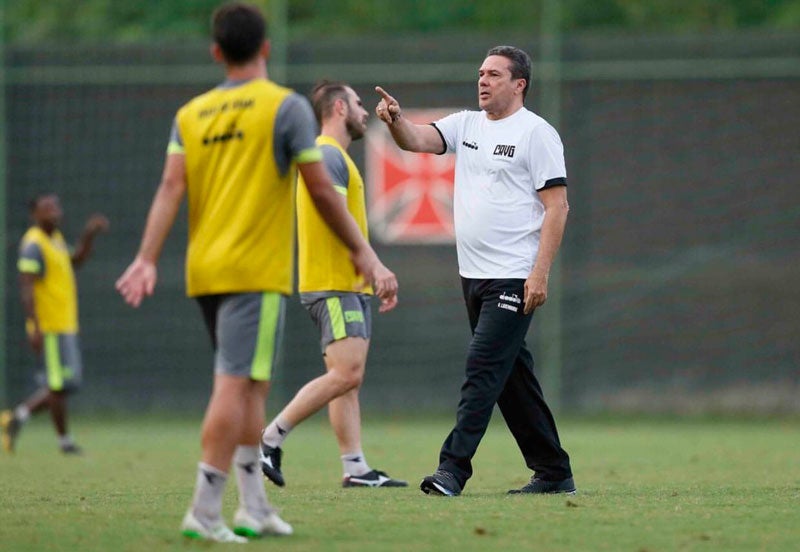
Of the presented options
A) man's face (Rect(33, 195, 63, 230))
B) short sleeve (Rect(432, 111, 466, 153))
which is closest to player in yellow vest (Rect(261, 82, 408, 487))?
short sleeve (Rect(432, 111, 466, 153))

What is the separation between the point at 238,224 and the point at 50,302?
9.42 meters

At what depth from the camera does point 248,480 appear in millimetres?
6250

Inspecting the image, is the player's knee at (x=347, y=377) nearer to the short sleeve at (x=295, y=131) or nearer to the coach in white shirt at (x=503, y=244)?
the coach in white shirt at (x=503, y=244)

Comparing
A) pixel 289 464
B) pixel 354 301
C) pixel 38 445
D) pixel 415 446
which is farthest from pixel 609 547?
pixel 38 445

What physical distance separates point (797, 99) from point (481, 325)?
469 inches

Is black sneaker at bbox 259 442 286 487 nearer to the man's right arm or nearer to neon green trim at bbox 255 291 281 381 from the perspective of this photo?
neon green trim at bbox 255 291 281 381

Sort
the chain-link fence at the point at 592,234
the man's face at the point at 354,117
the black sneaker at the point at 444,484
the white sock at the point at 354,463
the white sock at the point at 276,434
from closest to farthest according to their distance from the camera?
the black sneaker at the point at 444,484, the white sock at the point at 276,434, the white sock at the point at 354,463, the man's face at the point at 354,117, the chain-link fence at the point at 592,234

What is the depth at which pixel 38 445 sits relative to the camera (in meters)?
15.2

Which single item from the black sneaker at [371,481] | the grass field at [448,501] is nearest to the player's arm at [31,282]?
the grass field at [448,501]

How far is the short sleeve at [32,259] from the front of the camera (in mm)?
14883

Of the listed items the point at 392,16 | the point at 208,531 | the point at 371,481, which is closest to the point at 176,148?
the point at 208,531

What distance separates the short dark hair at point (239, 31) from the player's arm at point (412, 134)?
2.03 m

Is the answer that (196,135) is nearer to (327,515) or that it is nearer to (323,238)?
(327,515)

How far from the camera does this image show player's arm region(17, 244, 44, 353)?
577 inches
